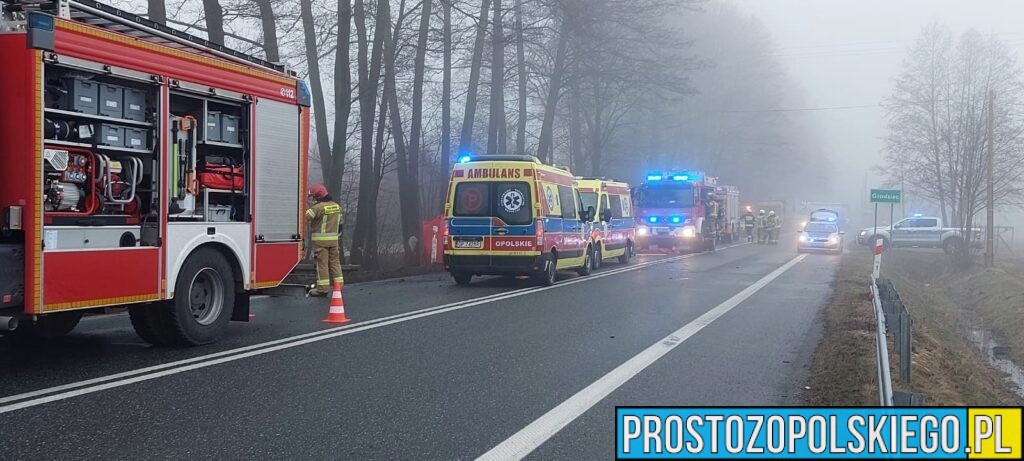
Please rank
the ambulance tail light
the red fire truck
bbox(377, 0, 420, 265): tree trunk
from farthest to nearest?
bbox(377, 0, 420, 265): tree trunk → the ambulance tail light → the red fire truck

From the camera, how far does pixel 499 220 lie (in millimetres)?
14758

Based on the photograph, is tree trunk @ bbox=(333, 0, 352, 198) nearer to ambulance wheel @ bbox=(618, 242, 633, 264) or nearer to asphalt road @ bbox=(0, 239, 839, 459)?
asphalt road @ bbox=(0, 239, 839, 459)

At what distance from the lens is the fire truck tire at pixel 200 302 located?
7570mm

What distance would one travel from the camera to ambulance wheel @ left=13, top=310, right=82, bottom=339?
701 centimetres

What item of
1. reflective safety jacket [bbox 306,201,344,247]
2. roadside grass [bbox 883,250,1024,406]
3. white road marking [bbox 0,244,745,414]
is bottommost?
roadside grass [bbox 883,250,1024,406]

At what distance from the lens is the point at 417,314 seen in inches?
416

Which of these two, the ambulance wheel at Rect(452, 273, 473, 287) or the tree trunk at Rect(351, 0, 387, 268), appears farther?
the tree trunk at Rect(351, 0, 387, 268)

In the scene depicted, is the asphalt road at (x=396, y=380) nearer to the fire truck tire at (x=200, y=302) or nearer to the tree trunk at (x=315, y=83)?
the fire truck tire at (x=200, y=302)

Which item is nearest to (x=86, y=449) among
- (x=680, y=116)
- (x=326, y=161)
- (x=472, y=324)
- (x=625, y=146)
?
(x=472, y=324)

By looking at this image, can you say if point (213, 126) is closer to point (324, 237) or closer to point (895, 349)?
point (324, 237)

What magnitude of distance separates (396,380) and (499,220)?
8371mm

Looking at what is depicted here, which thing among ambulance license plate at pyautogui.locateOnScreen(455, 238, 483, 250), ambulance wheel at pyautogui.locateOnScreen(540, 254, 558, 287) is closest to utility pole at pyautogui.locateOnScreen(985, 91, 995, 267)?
ambulance wheel at pyautogui.locateOnScreen(540, 254, 558, 287)

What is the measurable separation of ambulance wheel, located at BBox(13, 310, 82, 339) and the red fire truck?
3cm

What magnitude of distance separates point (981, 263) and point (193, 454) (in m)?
27.3
